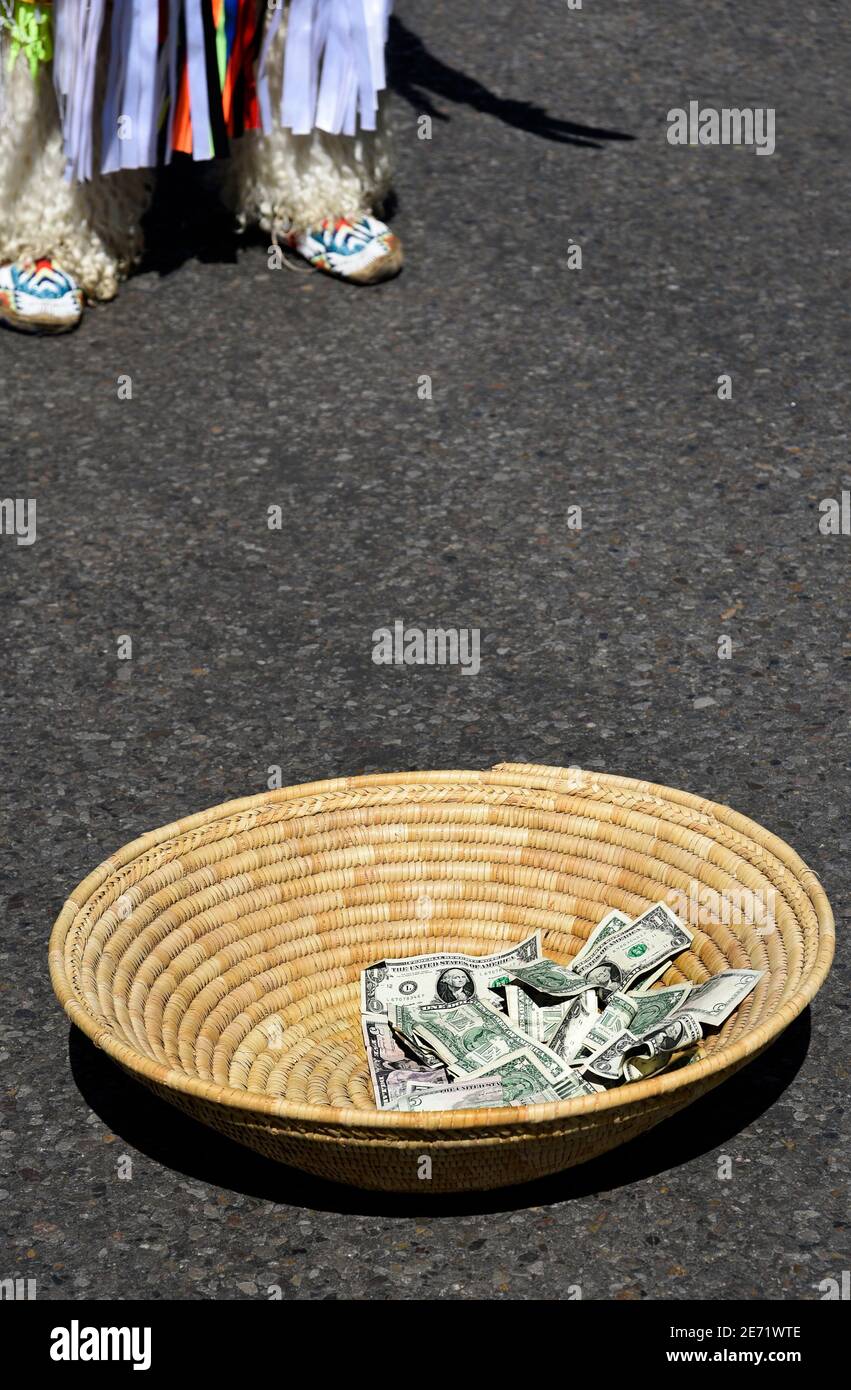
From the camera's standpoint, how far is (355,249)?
18.2 feet

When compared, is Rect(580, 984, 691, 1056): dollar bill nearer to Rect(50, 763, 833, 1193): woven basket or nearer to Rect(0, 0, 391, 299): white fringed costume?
Rect(50, 763, 833, 1193): woven basket

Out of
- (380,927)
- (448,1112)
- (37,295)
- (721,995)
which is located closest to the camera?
(448,1112)

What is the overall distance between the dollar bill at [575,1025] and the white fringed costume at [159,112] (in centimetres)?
315

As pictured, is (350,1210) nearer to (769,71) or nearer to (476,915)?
(476,915)

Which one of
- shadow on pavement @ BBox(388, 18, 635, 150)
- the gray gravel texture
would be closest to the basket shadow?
the gray gravel texture

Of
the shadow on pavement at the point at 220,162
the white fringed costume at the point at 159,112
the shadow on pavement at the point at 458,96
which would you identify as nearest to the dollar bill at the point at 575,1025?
the white fringed costume at the point at 159,112

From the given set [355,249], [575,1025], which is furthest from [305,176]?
[575,1025]

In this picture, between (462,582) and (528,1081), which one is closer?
(528,1081)

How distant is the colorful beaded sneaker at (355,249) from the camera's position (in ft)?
18.2

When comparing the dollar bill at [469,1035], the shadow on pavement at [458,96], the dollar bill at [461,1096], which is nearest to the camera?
the dollar bill at [461,1096]

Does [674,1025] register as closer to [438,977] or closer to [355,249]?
[438,977]

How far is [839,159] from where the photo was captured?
21.1ft

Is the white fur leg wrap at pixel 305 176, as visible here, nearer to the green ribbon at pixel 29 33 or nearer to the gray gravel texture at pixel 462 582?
the gray gravel texture at pixel 462 582

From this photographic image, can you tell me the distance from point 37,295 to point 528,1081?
3431 millimetres
